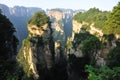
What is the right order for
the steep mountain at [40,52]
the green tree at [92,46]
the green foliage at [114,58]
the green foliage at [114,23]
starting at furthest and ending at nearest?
the steep mountain at [40,52] → the green tree at [92,46] → the green foliage at [114,23] → the green foliage at [114,58]

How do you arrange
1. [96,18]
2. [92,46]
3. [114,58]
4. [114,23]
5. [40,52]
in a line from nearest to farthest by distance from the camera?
[114,58] < [114,23] < [92,46] < [40,52] < [96,18]

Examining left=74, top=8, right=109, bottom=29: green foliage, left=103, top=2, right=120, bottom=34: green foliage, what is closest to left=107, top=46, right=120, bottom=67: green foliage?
left=103, top=2, right=120, bottom=34: green foliage

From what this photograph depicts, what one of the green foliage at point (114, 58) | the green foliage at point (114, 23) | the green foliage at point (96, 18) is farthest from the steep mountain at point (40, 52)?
the green foliage at point (114, 58)

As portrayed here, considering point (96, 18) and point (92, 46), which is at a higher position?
point (96, 18)

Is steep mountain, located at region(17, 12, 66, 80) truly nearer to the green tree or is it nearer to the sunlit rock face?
the sunlit rock face

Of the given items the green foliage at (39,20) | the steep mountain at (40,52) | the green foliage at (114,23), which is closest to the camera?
the green foliage at (114,23)

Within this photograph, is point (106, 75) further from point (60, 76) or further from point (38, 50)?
point (60, 76)

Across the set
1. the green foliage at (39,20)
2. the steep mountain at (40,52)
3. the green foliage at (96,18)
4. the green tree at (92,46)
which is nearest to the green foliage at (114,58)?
the green tree at (92,46)

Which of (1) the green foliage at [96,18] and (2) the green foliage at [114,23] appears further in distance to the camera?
(1) the green foliage at [96,18]

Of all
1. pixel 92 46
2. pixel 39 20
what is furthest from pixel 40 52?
pixel 92 46

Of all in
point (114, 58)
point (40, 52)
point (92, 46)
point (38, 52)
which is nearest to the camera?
point (114, 58)

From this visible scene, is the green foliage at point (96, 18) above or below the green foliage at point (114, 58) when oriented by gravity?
above

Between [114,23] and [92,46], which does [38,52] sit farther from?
[114,23]

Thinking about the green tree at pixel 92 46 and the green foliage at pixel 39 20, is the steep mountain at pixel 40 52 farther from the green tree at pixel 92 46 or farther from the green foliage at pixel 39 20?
the green tree at pixel 92 46
